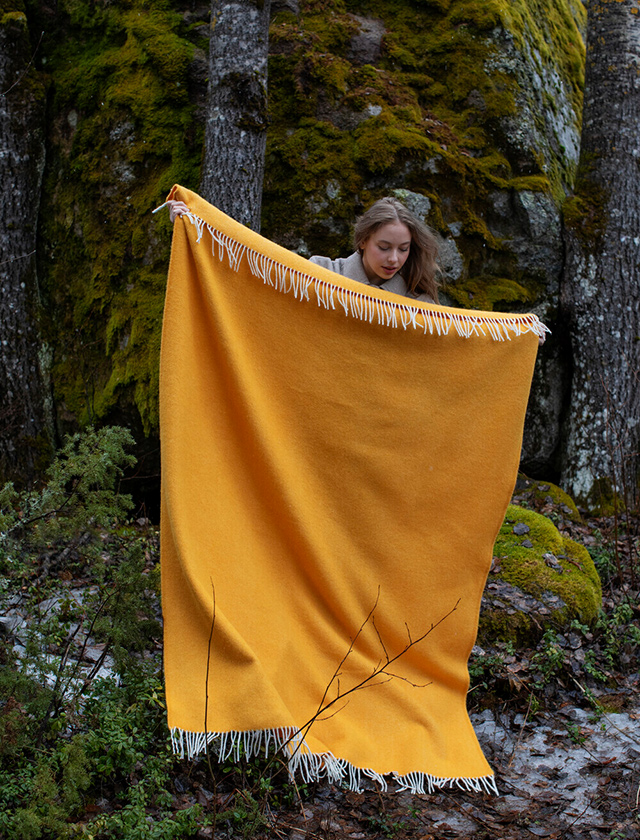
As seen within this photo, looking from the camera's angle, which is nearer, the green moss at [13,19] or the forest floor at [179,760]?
the forest floor at [179,760]

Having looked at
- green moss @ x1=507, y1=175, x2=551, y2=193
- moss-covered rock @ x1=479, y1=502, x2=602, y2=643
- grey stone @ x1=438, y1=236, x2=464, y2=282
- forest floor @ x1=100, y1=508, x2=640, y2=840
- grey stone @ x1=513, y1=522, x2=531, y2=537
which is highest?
green moss @ x1=507, y1=175, x2=551, y2=193

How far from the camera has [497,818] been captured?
8.71 ft

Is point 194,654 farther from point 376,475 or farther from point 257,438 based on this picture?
point 376,475

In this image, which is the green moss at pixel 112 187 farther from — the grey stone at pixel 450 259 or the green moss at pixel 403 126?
the grey stone at pixel 450 259

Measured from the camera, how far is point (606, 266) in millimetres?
5387

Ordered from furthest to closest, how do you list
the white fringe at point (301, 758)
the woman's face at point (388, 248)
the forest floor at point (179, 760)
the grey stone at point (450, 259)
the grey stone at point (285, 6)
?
the grey stone at point (285, 6), the grey stone at point (450, 259), the woman's face at point (388, 248), the white fringe at point (301, 758), the forest floor at point (179, 760)

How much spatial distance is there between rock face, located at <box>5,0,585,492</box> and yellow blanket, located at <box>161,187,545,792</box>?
6.40ft

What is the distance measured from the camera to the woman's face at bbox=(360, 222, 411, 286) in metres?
3.28

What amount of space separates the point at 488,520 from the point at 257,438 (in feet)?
3.77

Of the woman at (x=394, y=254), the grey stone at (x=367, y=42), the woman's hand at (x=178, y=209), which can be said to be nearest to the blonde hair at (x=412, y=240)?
the woman at (x=394, y=254)

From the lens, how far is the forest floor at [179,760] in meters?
2.33

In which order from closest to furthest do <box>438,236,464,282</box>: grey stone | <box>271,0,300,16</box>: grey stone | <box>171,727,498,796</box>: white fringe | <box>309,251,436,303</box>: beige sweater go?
1. <box>171,727,498,796</box>: white fringe
2. <box>309,251,436,303</box>: beige sweater
3. <box>438,236,464,282</box>: grey stone
4. <box>271,0,300,16</box>: grey stone

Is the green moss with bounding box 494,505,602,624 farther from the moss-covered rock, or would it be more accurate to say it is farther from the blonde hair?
the blonde hair

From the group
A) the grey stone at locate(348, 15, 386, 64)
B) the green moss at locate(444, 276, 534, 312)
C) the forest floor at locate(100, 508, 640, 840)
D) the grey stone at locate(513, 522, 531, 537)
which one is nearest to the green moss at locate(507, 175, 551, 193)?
the green moss at locate(444, 276, 534, 312)
